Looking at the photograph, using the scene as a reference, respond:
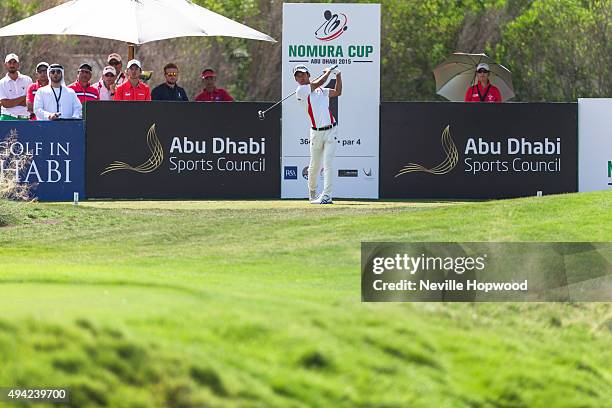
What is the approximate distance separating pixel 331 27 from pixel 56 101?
164 inches

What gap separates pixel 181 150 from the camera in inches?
834

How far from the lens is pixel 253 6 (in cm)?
3394

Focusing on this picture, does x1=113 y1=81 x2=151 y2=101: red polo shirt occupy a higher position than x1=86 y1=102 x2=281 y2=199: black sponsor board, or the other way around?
x1=113 y1=81 x2=151 y2=101: red polo shirt

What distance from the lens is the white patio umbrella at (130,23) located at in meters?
21.7

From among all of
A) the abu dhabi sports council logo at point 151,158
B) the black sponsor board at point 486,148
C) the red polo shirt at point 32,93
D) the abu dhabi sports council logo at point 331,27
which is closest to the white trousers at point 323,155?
the black sponsor board at point 486,148

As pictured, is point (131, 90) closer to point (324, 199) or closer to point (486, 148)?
point (324, 199)

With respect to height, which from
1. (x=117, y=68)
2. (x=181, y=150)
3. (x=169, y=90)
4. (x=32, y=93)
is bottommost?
(x=181, y=150)

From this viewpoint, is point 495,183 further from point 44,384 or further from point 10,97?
point 44,384

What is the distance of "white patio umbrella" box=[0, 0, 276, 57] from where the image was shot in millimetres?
21672

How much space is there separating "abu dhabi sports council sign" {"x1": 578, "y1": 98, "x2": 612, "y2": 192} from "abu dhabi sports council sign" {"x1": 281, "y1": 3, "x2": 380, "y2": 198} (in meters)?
3.04

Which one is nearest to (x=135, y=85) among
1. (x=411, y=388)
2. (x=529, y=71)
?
(x=411, y=388)

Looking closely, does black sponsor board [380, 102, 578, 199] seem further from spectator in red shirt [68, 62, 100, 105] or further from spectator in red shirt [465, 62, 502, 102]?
spectator in red shirt [68, 62, 100, 105]

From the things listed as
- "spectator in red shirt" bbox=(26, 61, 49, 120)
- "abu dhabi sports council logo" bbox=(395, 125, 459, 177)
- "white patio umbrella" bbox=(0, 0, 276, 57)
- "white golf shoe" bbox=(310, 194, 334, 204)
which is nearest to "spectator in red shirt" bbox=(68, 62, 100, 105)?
"spectator in red shirt" bbox=(26, 61, 49, 120)

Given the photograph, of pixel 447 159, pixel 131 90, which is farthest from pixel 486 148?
pixel 131 90
